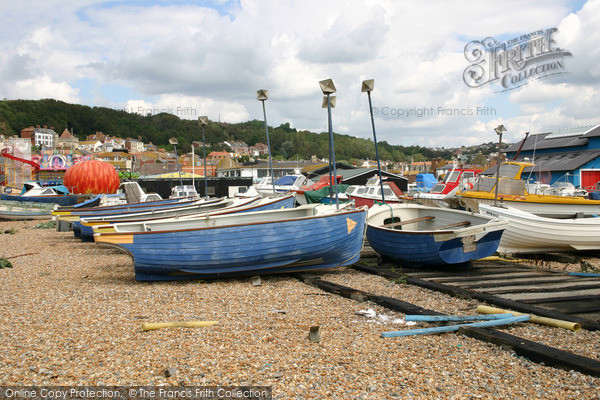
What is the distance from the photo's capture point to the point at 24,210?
1150 inches

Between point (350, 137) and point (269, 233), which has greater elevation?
point (350, 137)

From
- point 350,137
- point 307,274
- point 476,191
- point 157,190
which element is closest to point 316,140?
point 350,137

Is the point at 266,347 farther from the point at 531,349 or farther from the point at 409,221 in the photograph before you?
the point at 409,221

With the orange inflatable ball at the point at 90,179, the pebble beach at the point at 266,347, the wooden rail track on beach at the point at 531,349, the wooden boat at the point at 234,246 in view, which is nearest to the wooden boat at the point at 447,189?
the wooden boat at the point at 234,246

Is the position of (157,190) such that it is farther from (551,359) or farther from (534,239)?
(551,359)

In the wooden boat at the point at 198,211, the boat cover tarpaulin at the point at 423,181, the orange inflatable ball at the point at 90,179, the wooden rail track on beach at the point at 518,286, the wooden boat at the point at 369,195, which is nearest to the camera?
the wooden rail track on beach at the point at 518,286

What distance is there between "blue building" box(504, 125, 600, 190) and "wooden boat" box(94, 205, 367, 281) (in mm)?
25022

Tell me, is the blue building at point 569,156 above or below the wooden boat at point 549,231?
above

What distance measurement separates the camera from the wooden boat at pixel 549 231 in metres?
12.5

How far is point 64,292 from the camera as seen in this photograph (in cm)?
840

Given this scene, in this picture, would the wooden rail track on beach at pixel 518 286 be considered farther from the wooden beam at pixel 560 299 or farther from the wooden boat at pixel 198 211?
the wooden boat at pixel 198 211

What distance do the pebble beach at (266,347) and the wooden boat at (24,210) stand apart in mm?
23100

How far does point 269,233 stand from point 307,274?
167 cm

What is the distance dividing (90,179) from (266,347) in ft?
118
